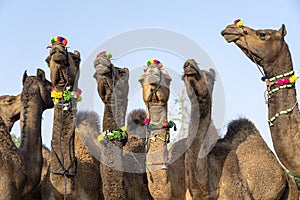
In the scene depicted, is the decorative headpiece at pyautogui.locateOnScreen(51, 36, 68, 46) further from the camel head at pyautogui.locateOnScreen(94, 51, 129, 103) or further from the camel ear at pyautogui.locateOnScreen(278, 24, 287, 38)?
the camel ear at pyautogui.locateOnScreen(278, 24, 287, 38)

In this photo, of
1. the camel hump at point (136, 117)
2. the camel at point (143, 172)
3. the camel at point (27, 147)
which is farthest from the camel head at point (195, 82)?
the camel hump at point (136, 117)

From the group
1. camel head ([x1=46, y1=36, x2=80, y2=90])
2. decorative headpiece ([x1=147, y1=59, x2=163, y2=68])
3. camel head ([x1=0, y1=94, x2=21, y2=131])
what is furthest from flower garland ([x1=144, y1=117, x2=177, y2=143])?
camel head ([x1=0, y1=94, x2=21, y2=131])

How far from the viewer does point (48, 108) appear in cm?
1066

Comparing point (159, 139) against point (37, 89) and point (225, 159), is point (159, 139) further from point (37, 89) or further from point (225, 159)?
point (37, 89)

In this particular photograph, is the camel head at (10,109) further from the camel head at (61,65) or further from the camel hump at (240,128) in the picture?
the camel hump at (240,128)

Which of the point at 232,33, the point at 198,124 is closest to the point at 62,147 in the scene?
the point at 198,124

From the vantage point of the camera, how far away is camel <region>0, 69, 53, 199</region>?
897 cm

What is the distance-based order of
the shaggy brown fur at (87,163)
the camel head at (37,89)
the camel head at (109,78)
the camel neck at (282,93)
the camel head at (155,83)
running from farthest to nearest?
the camel head at (37,89), the shaggy brown fur at (87,163), the camel head at (155,83), the camel head at (109,78), the camel neck at (282,93)

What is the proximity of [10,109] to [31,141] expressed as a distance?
2387 mm

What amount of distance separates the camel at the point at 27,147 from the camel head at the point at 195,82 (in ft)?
8.79

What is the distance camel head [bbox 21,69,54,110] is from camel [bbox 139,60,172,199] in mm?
1703

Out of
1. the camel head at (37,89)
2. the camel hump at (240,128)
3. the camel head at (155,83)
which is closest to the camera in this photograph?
the camel head at (155,83)

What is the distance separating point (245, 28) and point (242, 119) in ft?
7.30

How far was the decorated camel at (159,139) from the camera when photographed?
9180 millimetres
